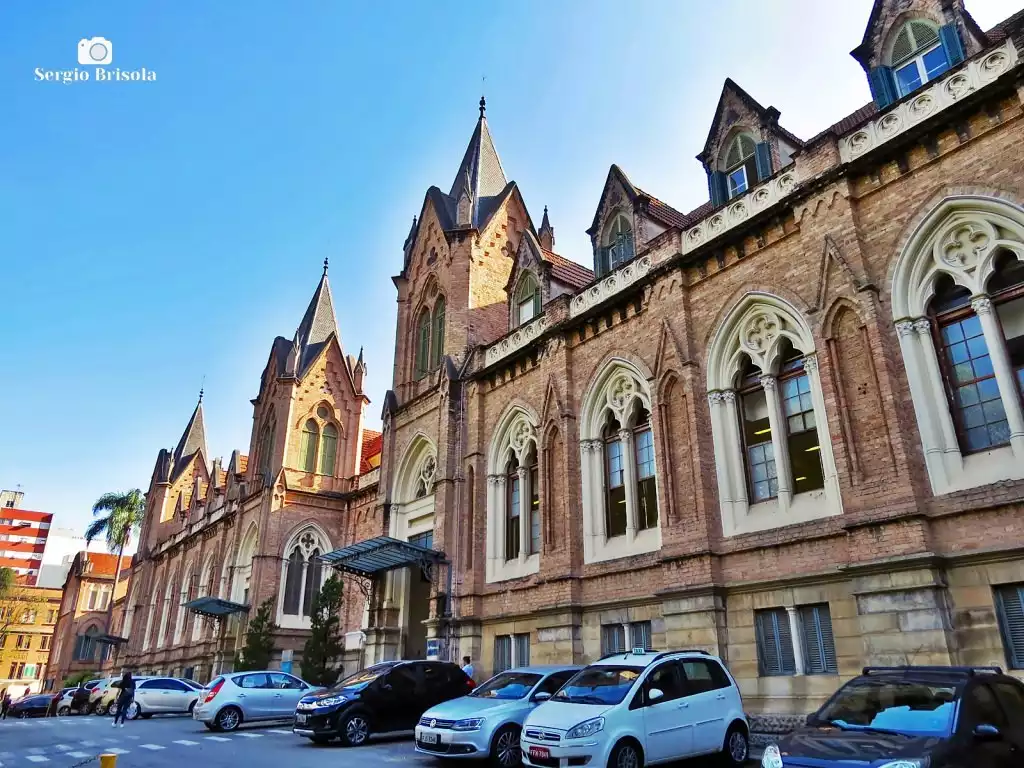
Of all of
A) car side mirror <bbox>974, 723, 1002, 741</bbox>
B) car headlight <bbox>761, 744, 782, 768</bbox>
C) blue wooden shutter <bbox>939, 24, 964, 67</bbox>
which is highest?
blue wooden shutter <bbox>939, 24, 964, 67</bbox>

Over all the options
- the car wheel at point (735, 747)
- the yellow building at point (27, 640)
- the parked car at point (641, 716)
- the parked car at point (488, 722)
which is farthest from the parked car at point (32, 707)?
the yellow building at point (27, 640)

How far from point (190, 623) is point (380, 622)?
2209cm

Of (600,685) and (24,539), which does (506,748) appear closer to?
(600,685)

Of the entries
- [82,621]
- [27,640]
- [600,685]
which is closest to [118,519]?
[82,621]

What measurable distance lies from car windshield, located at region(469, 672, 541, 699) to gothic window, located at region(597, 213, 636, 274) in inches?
423

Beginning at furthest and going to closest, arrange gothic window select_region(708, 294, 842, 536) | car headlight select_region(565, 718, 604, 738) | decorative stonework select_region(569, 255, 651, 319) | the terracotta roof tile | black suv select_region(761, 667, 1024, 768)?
the terracotta roof tile
decorative stonework select_region(569, 255, 651, 319)
gothic window select_region(708, 294, 842, 536)
car headlight select_region(565, 718, 604, 738)
black suv select_region(761, 667, 1024, 768)

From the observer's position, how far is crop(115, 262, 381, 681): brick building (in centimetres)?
3275

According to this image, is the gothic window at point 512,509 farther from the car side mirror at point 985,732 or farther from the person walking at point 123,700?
the car side mirror at point 985,732

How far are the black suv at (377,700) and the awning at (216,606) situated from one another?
19432 mm

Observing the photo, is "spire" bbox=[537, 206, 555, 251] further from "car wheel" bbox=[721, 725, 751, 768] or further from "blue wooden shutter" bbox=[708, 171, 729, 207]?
"car wheel" bbox=[721, 725, 751, 768]

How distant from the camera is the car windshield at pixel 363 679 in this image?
14375 millimetres

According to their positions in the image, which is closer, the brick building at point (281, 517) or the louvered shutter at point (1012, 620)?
the louvered shutter at point (1012, 620)

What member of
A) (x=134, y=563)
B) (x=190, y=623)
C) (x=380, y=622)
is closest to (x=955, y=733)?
(x=380, y=622)

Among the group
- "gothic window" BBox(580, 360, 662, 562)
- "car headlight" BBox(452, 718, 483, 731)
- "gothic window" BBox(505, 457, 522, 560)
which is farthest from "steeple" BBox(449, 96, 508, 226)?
"car headlight" BBox(452, 718, 483, 731)
